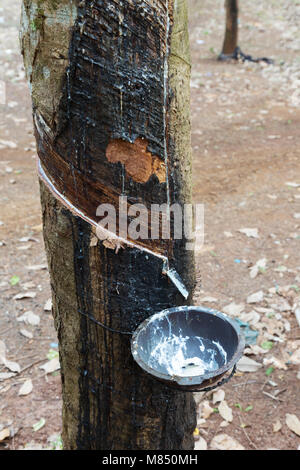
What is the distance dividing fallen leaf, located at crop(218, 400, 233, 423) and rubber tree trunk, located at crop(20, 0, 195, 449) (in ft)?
3.69

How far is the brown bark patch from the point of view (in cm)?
164

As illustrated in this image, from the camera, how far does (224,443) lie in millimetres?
3023

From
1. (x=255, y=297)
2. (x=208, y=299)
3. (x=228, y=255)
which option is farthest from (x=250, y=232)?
(x=208, y=299)

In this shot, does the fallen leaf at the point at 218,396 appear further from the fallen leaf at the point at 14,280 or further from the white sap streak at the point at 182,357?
the fallen leaf at the point at 14,280

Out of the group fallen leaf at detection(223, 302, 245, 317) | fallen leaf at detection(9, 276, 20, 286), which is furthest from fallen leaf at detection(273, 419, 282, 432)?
fallen leaf at detection(9, 276, 20, 286)

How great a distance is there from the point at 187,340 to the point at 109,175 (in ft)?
2.71

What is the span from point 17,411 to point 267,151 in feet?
17.5

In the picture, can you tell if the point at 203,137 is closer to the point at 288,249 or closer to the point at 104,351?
the point at 288,249

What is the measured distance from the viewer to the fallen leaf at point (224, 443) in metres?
2.99

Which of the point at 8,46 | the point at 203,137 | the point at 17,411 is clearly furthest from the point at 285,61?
the point at 17,411

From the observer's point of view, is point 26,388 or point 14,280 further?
point 14,280

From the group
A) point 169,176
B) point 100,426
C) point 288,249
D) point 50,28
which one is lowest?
point 288,249

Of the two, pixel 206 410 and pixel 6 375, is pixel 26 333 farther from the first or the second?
pixel 206 410

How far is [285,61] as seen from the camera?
10.6 metres
